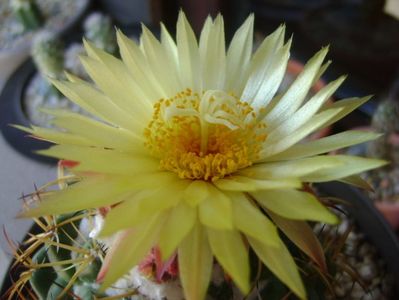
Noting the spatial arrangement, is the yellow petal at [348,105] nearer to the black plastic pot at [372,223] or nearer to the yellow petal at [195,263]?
the yellow petal at [195,263]

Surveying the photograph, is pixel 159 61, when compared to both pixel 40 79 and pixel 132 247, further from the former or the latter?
pixel 40 79

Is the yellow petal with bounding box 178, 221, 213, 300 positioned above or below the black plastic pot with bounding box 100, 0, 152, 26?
below

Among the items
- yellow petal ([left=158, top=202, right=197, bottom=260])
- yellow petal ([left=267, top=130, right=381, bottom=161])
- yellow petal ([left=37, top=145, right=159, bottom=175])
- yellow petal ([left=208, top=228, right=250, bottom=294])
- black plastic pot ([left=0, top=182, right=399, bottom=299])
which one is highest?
yellow petal ([left=267, top=130, right=381, bottom=161])

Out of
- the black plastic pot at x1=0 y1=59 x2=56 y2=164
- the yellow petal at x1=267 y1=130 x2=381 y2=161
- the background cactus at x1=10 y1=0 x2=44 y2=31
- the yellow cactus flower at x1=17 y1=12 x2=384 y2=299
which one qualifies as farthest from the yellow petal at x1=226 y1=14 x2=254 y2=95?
the background cactus at x1=10 y1=0 x2=44 y2=31

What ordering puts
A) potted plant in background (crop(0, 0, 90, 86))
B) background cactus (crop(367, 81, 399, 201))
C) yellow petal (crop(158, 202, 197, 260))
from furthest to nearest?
potted plant in background (crop(0, 0, 90, 86))
background cactus (crop(367, 81, 399, 201))
yellow petal (crop(158, 202, 197, 260))

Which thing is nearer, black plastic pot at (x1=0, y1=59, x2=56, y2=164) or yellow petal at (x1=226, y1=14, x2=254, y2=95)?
yellow petal at (x1=226, y1=14, x2=254, y2=95)

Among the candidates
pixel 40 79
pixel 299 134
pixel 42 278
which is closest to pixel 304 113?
pixel 299 134

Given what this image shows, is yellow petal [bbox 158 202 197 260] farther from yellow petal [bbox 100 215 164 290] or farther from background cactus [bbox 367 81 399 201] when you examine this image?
background cactus [bbox 367 81 399 201]

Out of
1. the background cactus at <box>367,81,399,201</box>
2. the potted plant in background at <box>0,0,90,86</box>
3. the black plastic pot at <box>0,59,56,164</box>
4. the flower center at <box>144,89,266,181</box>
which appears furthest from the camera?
the potted plant in background at <box>0,0,90,86</box>
